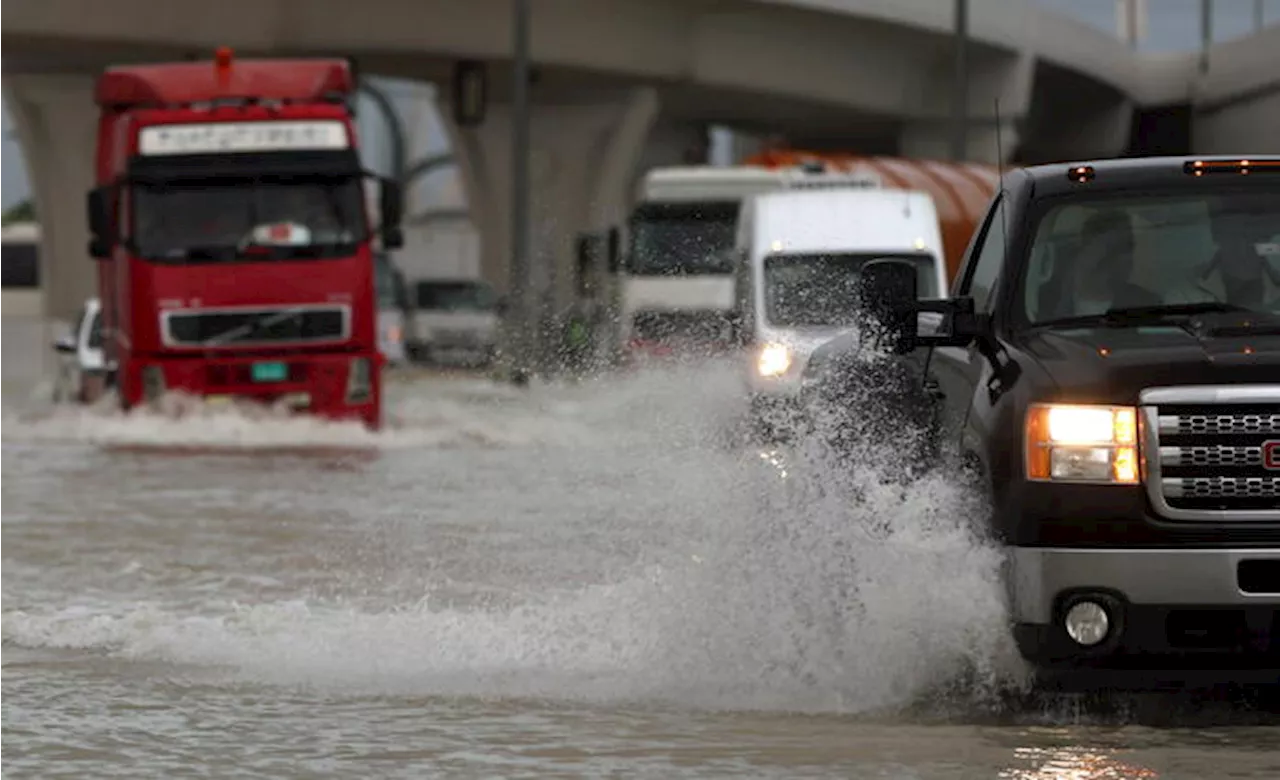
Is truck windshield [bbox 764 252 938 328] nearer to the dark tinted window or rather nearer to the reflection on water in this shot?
the reflection on water

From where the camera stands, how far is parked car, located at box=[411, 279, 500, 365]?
2557 inches

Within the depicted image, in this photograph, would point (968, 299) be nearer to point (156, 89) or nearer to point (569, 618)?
point (569, 618)

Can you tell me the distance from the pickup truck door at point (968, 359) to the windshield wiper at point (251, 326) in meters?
16.5

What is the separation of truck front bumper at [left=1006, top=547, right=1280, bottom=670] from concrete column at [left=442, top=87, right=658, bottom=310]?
47782mm

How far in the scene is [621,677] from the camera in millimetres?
10703

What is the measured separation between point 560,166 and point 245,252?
32453mm

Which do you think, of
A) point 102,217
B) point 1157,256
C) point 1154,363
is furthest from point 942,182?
point 1154,363

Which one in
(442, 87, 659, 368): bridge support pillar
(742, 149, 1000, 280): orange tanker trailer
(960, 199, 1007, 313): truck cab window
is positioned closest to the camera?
(960, 199, 1007, 313): truck cab window

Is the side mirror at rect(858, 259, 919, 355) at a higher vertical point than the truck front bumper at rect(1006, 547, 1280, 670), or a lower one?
higher

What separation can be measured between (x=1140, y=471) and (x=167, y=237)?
62.6 feet

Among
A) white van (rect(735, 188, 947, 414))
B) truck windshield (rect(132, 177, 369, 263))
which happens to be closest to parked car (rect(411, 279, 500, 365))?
truck windshield (rect(132, 177, 369, 263))

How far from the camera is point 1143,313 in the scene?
1004cm

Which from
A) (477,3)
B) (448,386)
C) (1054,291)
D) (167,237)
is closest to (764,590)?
(1054,291)

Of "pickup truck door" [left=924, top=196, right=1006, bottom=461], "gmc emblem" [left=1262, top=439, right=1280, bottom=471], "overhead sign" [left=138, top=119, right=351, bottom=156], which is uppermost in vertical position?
"overhead sign" [left=138, top=119, right=351, bottom=156]
